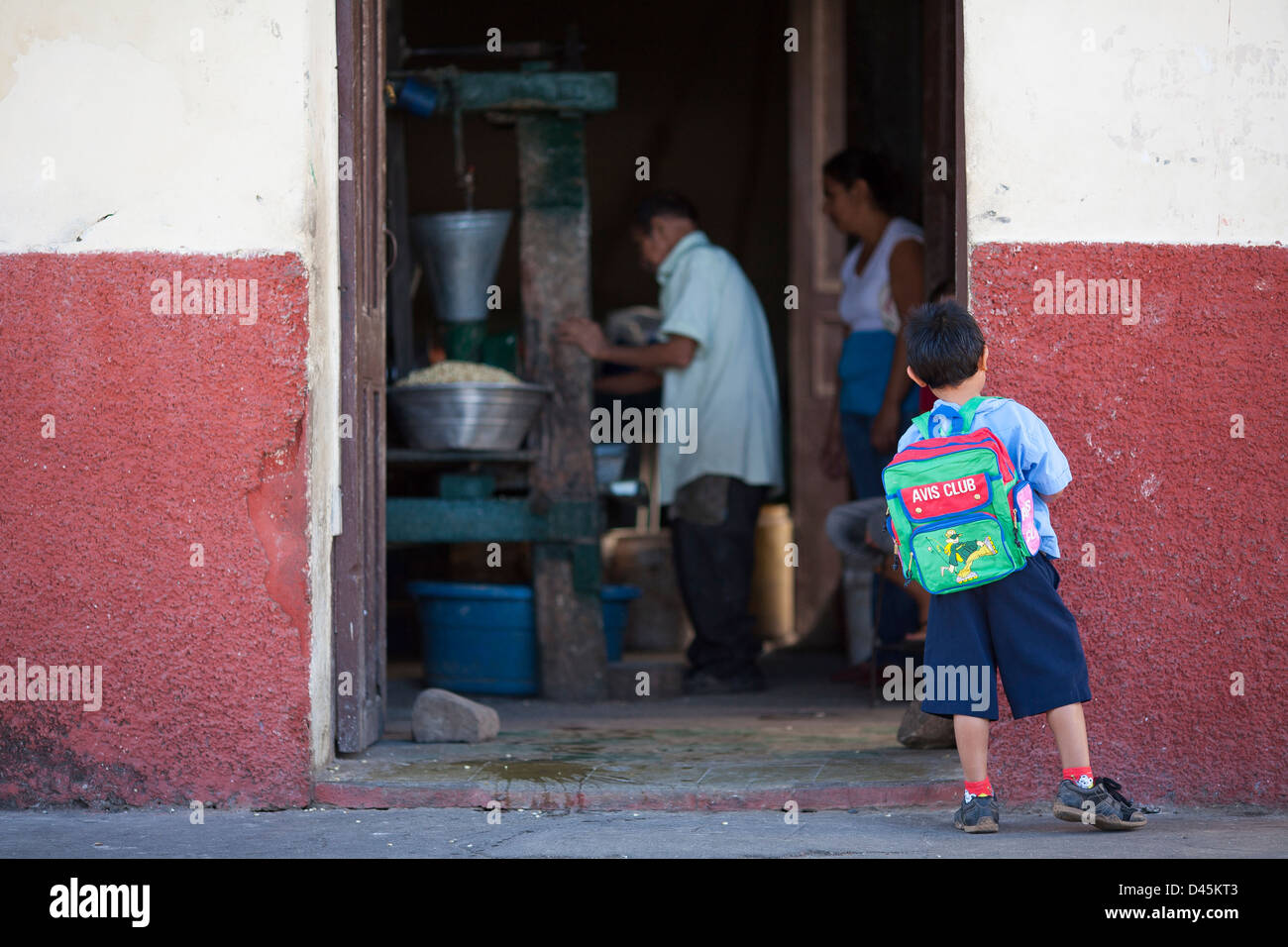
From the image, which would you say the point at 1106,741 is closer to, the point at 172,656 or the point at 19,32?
the point at 172,656

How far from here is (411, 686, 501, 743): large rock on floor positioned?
4.80 meters

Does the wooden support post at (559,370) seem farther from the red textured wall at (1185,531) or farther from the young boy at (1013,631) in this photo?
the young boy at (1013,631)

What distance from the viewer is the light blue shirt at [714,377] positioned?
6.29 metres

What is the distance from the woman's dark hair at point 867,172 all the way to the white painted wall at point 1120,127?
2163 millimetres

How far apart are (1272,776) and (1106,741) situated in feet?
1.52

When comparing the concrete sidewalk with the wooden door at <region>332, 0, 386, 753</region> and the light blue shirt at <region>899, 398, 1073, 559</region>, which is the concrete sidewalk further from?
the light blue shirt at <region>899, 398, 1073, 559</region>

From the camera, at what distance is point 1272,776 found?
4082 mm

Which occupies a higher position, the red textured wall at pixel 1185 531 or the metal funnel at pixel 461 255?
the metal funnel at pixel 461 255

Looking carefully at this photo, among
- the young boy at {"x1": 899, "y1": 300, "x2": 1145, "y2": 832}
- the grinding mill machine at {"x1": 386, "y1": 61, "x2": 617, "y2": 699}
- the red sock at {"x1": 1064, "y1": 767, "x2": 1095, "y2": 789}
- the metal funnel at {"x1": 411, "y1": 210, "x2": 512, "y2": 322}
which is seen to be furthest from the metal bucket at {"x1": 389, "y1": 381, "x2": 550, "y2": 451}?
the red sock at {"x1": 1064, "y1": 767, "x2": 1095, "y2": 789}

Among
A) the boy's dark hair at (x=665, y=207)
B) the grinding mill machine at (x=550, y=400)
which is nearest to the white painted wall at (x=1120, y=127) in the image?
the grinding mill machine at (x=550, y=400)

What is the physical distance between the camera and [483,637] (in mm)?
6133

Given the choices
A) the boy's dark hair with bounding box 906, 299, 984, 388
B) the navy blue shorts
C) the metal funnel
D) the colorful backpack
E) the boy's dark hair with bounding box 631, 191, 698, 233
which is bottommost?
the navy blue shorts

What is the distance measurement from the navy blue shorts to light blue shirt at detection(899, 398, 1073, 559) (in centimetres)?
19

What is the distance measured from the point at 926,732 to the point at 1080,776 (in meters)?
1.02
